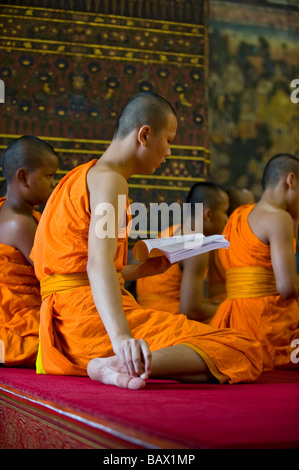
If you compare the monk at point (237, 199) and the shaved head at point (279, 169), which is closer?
the shaved head at point (279, 169)

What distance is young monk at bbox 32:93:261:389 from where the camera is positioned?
6.35ft

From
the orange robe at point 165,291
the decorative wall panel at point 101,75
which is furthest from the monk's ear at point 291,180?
the decorative wall panel at point 101,75

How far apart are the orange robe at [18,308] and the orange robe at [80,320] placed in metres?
0.69

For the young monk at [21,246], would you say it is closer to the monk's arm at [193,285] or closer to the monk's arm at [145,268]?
the monk's arm at [145,268]

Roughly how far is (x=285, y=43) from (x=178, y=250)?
5104 mm

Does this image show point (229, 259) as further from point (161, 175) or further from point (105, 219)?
point (161, 175)

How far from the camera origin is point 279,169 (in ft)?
11.2

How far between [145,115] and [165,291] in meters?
2.04

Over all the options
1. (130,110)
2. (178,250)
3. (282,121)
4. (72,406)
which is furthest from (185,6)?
(72,406)

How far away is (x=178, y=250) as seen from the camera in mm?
2199

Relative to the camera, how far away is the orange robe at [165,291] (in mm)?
4051

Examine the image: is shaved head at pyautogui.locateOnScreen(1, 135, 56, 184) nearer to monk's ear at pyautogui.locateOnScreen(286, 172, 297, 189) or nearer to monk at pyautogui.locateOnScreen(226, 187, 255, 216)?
monk's ear at pyautogui.locateOnScreen(286, 172, 297, 189)

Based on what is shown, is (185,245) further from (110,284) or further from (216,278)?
(216,278)

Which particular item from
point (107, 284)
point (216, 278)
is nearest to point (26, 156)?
point (107, 284)
